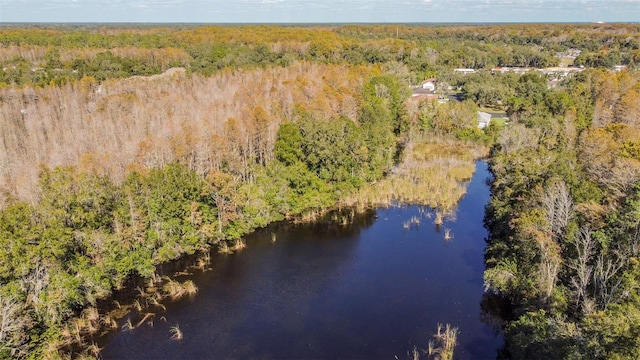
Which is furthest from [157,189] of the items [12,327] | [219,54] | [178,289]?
[219,54]

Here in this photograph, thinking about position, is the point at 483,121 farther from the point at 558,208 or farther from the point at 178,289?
the point at 178,289

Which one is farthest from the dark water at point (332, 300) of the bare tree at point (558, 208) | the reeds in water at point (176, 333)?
the bare tree at point (558, 208)

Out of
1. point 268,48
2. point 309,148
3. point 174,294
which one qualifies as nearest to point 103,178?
point 174,294

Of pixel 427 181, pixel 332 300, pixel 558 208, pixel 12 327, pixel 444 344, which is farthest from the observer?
pixel 427 181

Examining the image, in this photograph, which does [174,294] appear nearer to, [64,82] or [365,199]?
[365,199]

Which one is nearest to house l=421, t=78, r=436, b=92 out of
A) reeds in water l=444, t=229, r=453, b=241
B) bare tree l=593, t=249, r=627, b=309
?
reeds in water l=444, t=229, r=453, b=241
